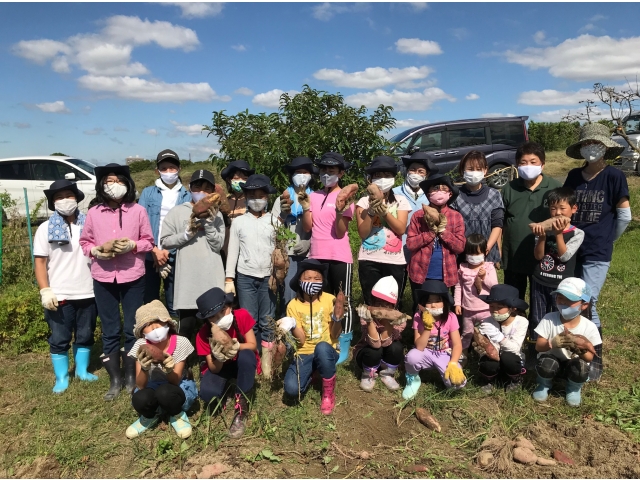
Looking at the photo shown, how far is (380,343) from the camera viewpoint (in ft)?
12.6

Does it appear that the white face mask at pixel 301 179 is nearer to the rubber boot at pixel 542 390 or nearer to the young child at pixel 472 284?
the young child at pixel 472 284

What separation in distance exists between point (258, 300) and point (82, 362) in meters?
1.68

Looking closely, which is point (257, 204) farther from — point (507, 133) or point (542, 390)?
point (507, 133)

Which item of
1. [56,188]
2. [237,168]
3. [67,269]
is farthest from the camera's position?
[237,168]

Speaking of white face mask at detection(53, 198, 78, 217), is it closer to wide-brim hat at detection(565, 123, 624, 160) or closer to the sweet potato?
the sweet potato

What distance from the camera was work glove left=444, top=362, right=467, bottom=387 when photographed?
12.0 feet

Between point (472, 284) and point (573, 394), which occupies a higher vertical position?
point (472, 284)

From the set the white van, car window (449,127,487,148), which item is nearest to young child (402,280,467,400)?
car window (449,127,487,148)

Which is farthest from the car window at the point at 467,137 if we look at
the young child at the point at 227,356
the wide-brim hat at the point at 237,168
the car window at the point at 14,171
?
the car window at the point at 14,171

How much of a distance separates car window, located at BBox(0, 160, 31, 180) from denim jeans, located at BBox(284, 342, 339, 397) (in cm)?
1026

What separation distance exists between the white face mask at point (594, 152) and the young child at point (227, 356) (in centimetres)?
301

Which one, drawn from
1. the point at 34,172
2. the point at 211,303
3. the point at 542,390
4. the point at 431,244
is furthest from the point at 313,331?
the point at 34,172

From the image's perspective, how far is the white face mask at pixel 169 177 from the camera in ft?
13.7

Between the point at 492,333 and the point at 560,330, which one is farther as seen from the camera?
the point at 492,333
